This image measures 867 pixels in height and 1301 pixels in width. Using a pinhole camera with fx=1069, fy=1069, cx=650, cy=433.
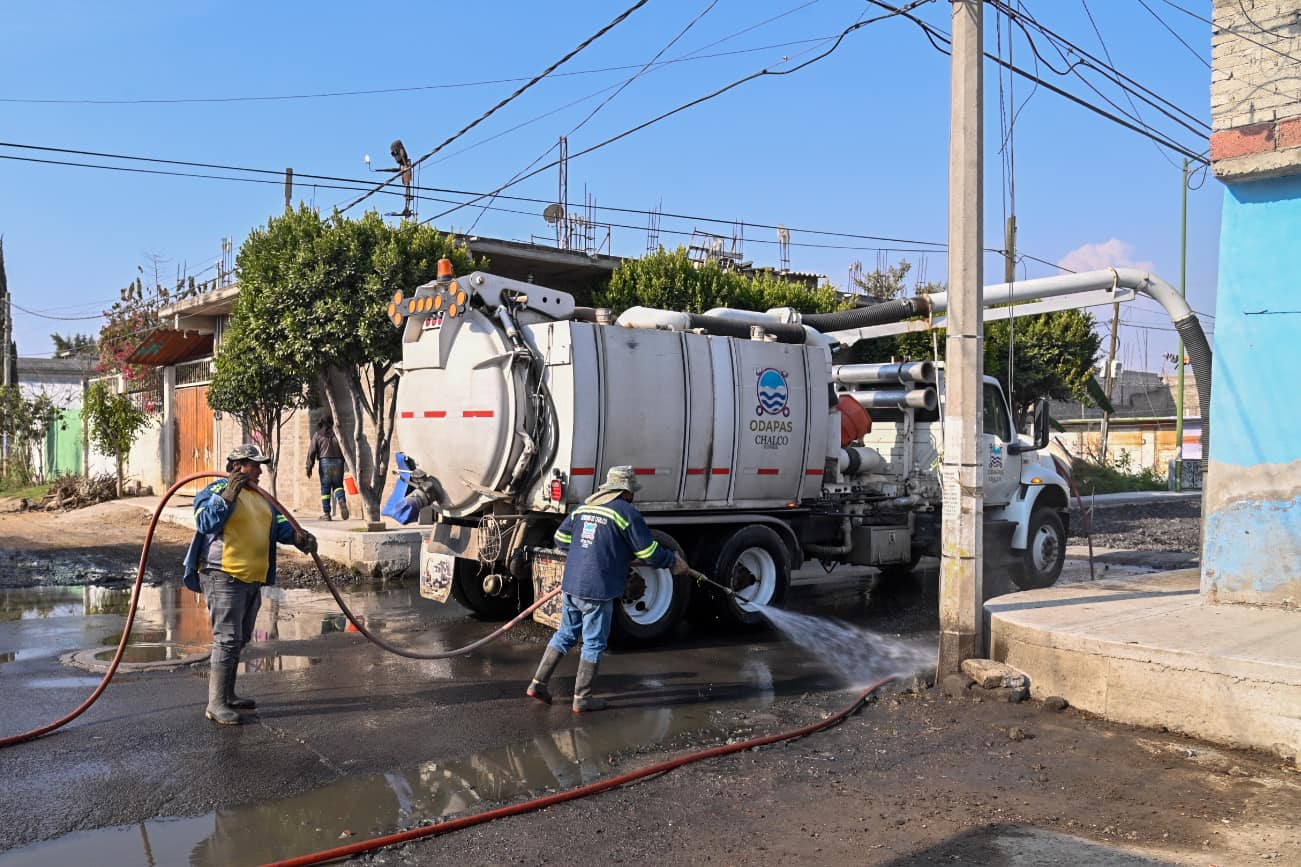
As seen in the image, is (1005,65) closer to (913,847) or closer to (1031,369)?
(913,847)

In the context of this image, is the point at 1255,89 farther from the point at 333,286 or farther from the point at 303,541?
the point at 333,286

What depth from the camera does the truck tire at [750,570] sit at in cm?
953

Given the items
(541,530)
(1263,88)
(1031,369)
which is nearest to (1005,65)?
(1263,88)

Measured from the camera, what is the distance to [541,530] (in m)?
9.15

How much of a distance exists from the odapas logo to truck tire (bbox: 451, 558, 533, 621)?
2.82 metres

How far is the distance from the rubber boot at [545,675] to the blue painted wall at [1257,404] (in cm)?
521

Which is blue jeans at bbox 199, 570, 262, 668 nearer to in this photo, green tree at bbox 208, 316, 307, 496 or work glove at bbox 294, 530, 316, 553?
work glove at bbox 294, 530, 316, 553

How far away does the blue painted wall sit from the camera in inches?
316

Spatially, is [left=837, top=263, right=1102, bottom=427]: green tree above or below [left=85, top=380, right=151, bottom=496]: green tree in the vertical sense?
above

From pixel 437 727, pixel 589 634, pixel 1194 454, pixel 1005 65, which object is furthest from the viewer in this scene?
pixel 1194 454

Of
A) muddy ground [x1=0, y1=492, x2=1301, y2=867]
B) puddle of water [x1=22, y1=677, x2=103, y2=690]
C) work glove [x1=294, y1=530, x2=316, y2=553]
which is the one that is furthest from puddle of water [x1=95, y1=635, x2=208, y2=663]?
work glove [x1=294, y1=530, x2=316, y2=553]

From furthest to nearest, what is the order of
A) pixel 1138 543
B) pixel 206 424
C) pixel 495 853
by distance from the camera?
pixel 206 424, pixel 1138 543, pixel 495 853

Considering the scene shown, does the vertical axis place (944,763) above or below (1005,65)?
below

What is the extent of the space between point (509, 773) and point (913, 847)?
2.17m
